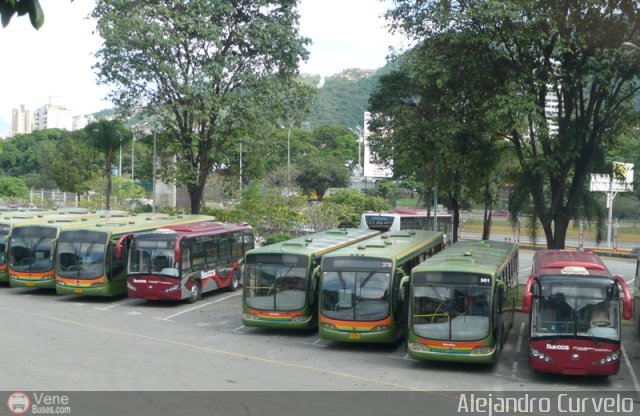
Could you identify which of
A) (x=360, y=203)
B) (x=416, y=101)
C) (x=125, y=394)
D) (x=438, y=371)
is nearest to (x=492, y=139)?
(x=416, y=101)

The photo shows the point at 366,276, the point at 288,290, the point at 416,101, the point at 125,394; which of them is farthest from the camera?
the point at 416,101

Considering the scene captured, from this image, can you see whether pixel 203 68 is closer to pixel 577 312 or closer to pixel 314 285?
pixel 314 285

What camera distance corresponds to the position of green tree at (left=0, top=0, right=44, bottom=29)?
539 centimetres

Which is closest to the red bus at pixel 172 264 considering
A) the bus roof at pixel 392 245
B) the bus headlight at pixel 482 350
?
the bus roof at pixel 392 245

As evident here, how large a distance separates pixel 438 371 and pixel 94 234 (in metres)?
Result: 13.5

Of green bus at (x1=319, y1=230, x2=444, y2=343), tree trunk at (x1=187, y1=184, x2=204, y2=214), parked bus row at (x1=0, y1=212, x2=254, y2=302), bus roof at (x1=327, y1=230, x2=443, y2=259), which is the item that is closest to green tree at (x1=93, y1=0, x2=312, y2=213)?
tree trunk at (x1=187, y1=184, x2=204, y2=214)

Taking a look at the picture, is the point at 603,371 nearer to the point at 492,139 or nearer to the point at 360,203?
the point at 492,139

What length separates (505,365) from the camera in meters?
17.6

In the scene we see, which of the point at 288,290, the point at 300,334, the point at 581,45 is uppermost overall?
the point at 581,45

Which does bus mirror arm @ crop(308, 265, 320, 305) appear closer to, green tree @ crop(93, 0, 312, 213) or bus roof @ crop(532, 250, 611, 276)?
bus roof @ crop(532, 250, 611, 276)

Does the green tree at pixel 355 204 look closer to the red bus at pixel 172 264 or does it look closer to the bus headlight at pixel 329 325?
the red bus at pixel 172 264

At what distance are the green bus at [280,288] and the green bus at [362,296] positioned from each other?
51.7 inches

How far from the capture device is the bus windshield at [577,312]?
1552 centimetres

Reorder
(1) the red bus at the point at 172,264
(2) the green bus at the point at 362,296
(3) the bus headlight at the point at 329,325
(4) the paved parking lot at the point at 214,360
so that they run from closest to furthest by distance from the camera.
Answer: (4) the paved parking lot at the point at 214,360, (2) the green bus at the point at 362,296, (3) the bus headlight at the point at 329,325, (1) the red bus at the point at 172,264
